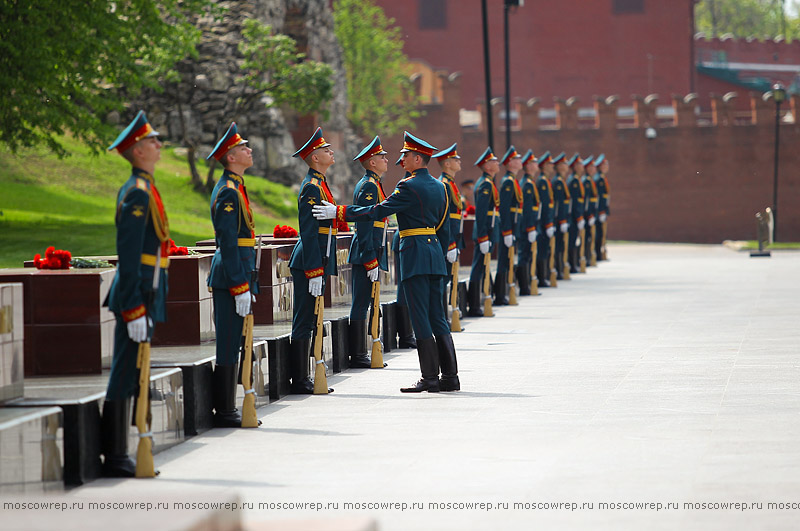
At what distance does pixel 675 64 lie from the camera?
2419 inches

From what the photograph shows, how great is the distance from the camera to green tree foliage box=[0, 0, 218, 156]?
21172 mm

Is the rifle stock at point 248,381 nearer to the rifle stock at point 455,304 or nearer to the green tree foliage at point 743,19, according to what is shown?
the rifle stock at point 455,304

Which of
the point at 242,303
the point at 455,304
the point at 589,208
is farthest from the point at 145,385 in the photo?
the point at 589,208

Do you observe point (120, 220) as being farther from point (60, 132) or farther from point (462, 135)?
point (462, 135)

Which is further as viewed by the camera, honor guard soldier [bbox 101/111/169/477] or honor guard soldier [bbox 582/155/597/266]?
honor guard soldier [bbox 582/155/597/266]

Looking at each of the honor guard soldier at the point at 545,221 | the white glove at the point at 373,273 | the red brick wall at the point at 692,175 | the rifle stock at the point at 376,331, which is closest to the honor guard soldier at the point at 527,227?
the honor guard soldier at the point at 545,221

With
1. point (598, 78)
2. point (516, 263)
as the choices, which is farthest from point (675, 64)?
point (516, 263)

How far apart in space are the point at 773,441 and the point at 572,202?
1855 centimetres

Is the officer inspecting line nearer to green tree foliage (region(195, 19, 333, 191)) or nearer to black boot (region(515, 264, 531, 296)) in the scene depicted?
black boot (region(515, 264, 531, 296))

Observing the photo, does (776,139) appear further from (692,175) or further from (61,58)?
(61,58)

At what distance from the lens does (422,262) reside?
10.6 metres

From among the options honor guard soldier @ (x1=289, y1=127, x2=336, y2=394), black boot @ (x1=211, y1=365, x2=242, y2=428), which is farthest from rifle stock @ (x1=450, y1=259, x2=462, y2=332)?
black boot @ (x1=211, y1=365, x2=242, y2=428)

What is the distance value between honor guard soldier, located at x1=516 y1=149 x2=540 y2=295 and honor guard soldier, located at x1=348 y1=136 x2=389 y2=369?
828 cm

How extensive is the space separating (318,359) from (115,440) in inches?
138
